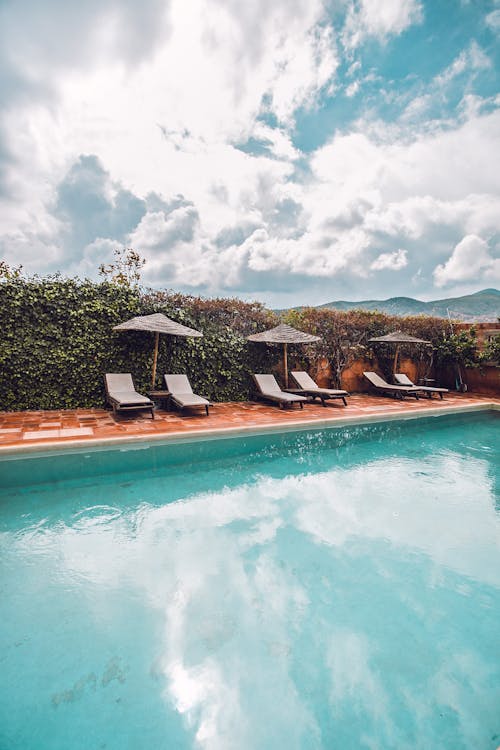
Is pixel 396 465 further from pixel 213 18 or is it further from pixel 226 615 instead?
pixel 213 18

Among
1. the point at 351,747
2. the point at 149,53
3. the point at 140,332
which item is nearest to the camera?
the point at 351,747

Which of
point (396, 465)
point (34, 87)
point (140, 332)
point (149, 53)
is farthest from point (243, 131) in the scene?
point (396, 465)

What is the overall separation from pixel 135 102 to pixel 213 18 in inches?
127

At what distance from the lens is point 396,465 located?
640cm

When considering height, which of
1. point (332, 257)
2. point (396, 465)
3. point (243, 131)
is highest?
point (243, 131)

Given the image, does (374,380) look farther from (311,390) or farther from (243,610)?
(243,610)

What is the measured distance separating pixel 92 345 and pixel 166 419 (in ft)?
8.83

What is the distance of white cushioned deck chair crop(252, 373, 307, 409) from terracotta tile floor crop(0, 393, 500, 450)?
262 mm

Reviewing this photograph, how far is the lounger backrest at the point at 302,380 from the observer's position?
1080cm

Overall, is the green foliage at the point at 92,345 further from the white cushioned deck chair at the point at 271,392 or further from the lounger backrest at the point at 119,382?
the white cushioned deck chair at the point at 271,392

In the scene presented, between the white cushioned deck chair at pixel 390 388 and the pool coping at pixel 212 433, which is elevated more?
the white cushioned deck chair at pixel 390 388

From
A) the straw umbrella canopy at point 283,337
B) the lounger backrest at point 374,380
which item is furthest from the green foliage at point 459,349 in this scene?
the straw umbrella canopy at point 283,337

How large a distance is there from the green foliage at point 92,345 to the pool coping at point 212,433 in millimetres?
2972

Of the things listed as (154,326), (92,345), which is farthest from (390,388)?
(92,345)
